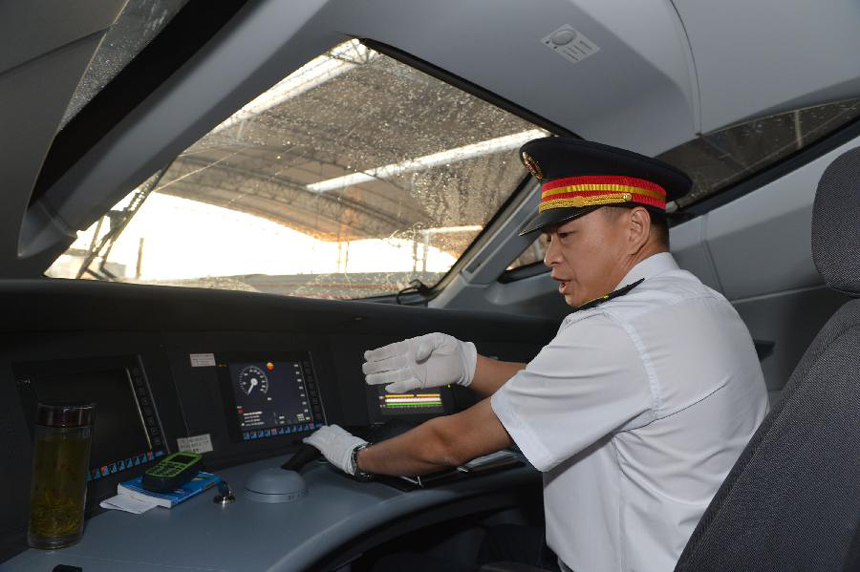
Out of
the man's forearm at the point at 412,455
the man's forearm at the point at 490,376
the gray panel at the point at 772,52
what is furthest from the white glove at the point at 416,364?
the gray panel at the point at 772,52

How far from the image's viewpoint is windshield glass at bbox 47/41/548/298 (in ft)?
7.21

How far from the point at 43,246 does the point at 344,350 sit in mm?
1018

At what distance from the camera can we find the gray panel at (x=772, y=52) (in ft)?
5.58

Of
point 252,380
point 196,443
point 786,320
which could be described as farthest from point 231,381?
point 786,320

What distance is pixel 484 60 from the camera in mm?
1946

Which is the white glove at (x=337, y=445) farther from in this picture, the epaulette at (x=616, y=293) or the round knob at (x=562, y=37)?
the round knob at (x=562, y=37)

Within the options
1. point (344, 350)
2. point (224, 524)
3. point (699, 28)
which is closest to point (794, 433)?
point (224, 524)

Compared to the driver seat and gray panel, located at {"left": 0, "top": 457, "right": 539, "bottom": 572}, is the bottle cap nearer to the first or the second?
gray panel, located at {"left": 0, "top": 457, "right": 539, "bottom": 572}

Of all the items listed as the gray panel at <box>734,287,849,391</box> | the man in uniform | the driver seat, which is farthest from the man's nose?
the gray panel at <box>734,287,849,391</box>

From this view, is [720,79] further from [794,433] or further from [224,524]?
[224,524]

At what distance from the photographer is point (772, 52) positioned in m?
1.81

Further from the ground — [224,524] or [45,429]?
[45,429]

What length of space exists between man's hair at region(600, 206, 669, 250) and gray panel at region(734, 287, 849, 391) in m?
1.45

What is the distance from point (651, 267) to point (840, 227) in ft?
1.80
